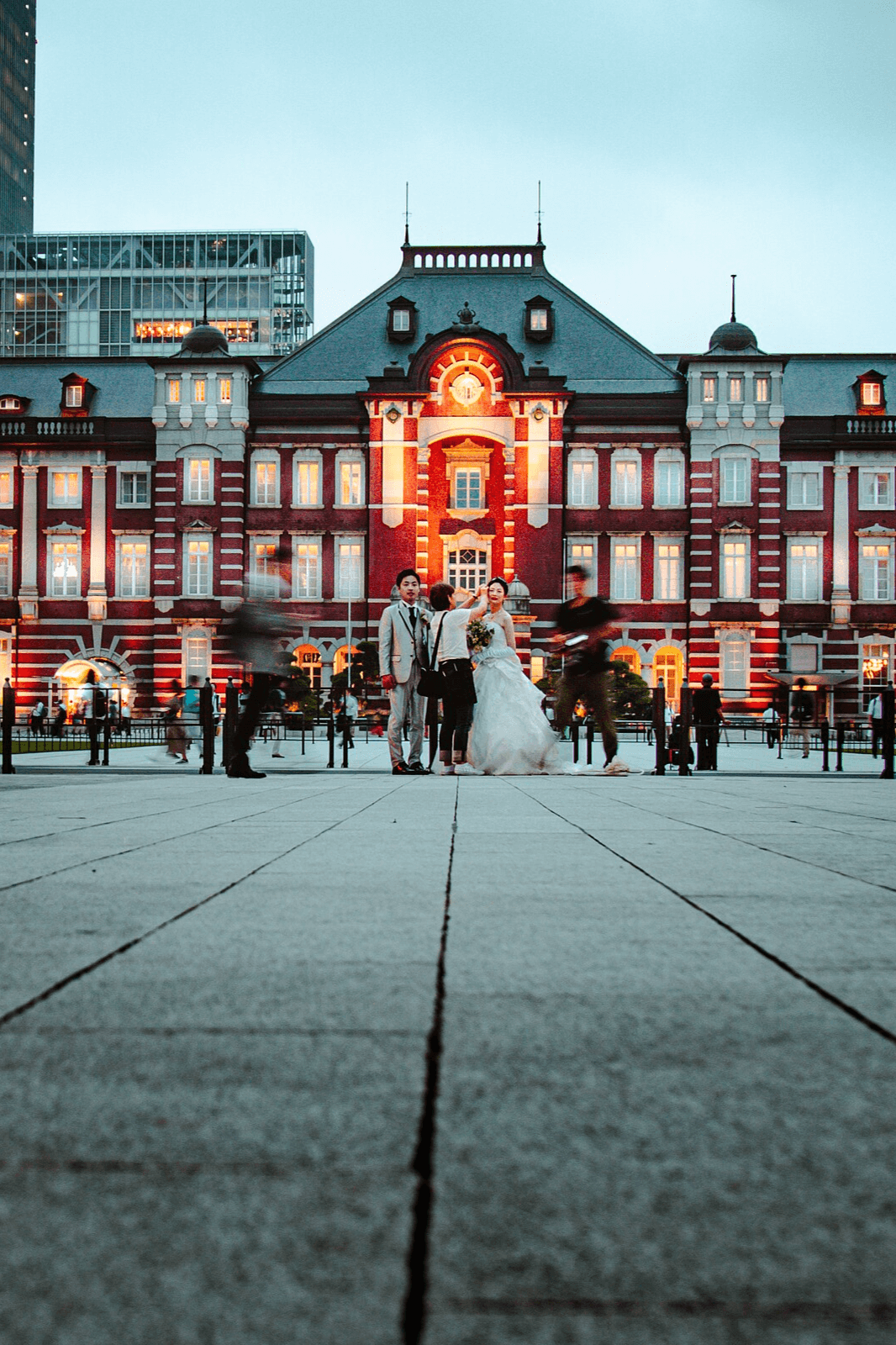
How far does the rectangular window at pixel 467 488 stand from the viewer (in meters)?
46.0

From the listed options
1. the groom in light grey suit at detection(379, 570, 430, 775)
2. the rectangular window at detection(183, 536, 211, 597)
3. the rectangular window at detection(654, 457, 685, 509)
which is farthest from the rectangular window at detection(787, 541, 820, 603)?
the groom in light grey suit at detection(379, 570, 430, 775)

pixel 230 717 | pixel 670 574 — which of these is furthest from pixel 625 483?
pixel 230 717

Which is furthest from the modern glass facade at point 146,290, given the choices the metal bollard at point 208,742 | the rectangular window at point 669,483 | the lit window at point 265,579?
the lit window at point 265,579

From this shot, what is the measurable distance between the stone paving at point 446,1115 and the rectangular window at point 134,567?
44.2m

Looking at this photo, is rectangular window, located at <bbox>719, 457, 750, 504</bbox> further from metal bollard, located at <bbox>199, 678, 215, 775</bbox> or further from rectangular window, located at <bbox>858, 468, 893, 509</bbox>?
metal bollard, located at <bbox>199, 678, 215, 775</bbox>

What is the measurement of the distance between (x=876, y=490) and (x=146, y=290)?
66.4 m

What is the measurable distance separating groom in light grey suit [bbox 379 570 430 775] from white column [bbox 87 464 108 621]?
118 ft

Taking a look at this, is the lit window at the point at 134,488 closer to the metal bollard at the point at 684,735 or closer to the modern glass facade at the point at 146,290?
the metal bollard at the point at 684,735

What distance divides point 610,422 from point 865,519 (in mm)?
10832

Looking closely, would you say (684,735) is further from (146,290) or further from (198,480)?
(146,290)

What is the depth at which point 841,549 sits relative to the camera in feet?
151

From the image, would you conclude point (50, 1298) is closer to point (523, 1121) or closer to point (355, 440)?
point (523, 1121)

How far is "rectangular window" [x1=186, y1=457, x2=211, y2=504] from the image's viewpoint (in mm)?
45781

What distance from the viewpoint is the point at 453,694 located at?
1289 centimetres
